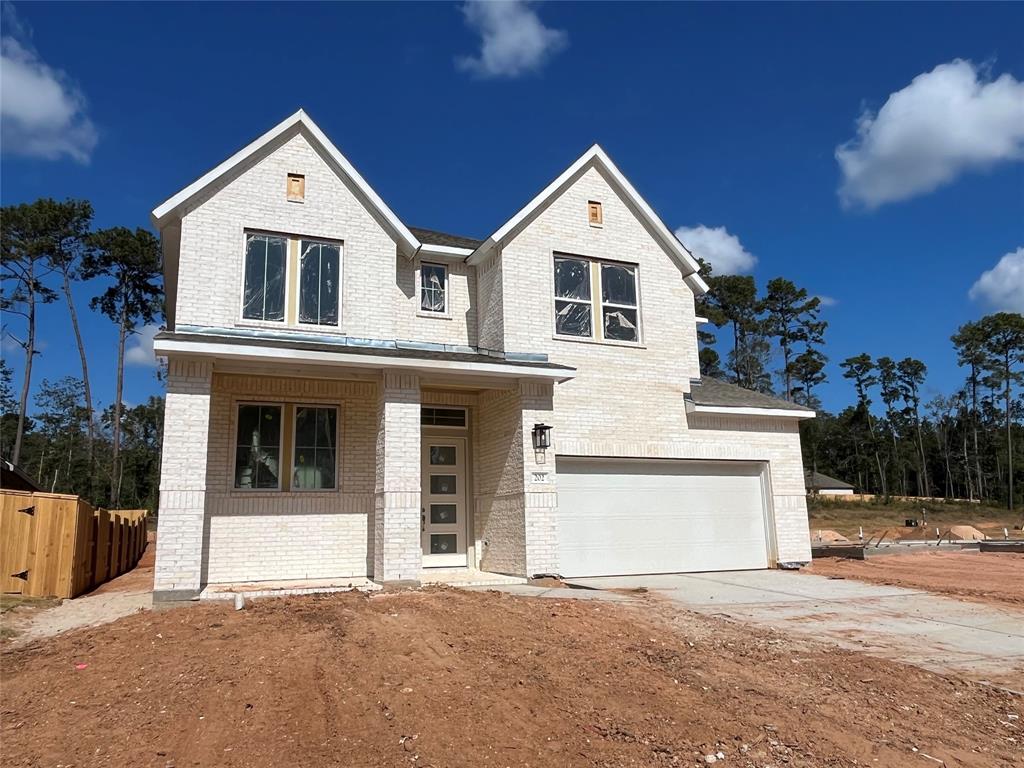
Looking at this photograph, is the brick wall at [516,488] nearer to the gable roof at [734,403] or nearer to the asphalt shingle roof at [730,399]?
the gable roof at [734,403]

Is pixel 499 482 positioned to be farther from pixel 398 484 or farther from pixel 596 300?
pixel 596 300

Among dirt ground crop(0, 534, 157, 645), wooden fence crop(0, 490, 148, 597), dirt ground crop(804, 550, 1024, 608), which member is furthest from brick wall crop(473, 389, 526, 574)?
wooden fence crop(0, 490, 148, 597)

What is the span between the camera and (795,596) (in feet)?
36.0

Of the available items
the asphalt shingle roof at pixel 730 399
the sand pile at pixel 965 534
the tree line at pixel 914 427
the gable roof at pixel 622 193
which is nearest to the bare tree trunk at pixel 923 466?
the tree line at pixel 914 427

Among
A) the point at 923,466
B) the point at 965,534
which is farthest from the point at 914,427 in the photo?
the point at 965,534

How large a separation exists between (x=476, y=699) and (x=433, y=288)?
33.2ft

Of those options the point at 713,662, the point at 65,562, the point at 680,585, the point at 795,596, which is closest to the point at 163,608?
the point at 65,562

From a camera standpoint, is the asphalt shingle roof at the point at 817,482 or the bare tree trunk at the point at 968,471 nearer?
the asphalt shingle roof at the point at 817,482

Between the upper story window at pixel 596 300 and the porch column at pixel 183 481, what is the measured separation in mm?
6776

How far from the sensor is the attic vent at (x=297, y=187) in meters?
12.8

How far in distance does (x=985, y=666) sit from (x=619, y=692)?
3.76 m

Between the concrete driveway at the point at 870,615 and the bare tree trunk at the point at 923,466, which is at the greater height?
the bare tree trunk at the point at 923,466

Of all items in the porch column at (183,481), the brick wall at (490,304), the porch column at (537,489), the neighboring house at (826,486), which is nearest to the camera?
the porch column at (183,481)

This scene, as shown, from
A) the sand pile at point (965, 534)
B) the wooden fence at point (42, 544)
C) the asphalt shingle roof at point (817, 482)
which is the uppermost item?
the asphalt shingle roof at point (817, 482)
